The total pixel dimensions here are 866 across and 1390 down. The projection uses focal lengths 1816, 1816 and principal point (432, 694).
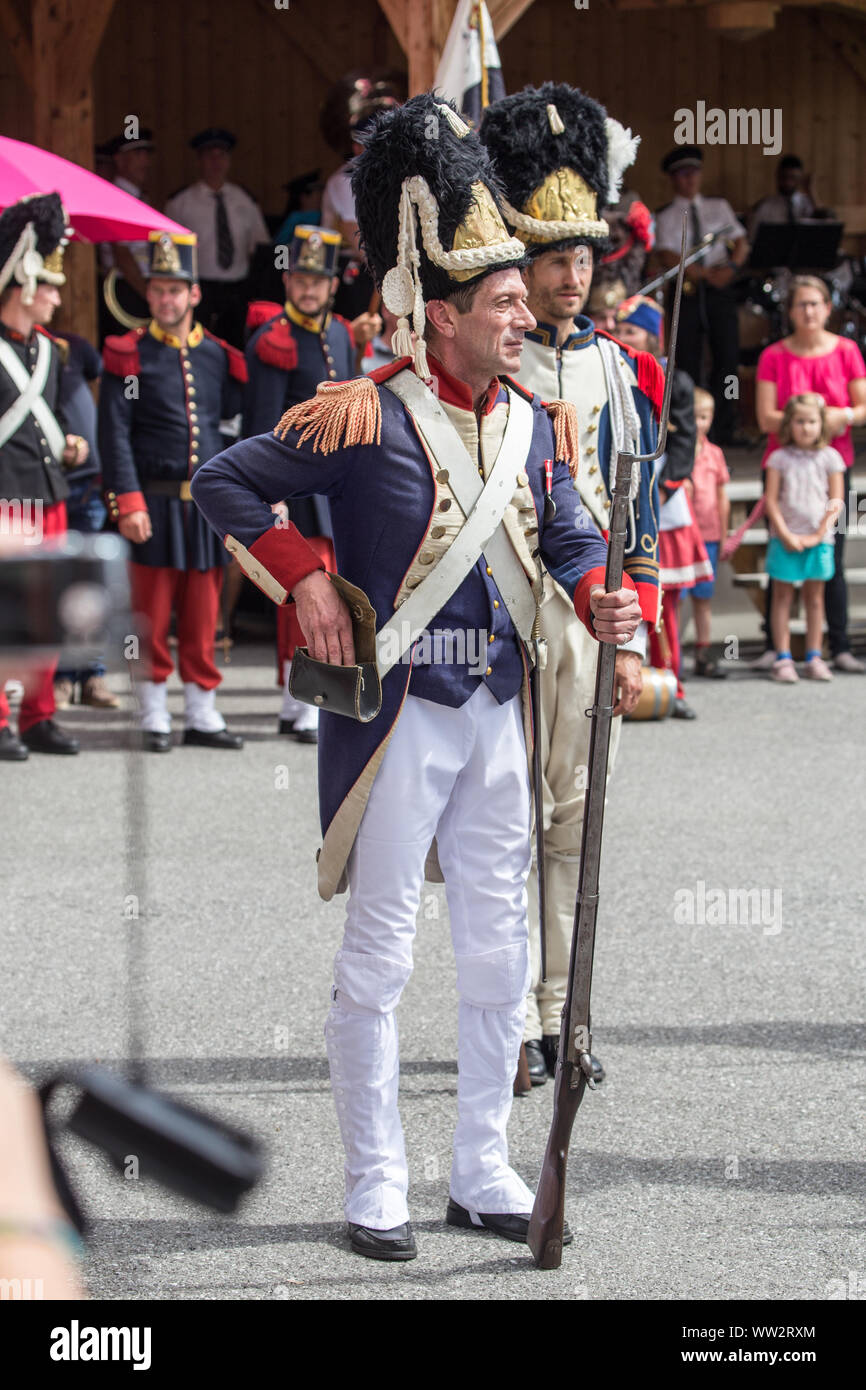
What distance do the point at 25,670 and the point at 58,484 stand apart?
6.61m

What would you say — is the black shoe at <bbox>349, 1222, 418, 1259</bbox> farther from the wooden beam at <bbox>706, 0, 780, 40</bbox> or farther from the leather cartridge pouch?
the wooden beam at <bbox>706, 0, 780, 40</bbox>

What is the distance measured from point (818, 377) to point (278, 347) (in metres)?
3.44

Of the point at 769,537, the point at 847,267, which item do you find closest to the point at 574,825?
the point at 769,537

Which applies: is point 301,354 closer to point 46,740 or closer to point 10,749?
point 46,740

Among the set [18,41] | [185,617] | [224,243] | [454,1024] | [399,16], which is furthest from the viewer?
[224,243]

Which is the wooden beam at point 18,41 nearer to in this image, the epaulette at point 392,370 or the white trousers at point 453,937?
the epaulette at point 392,370

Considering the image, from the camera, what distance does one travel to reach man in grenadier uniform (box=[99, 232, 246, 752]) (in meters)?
7.91

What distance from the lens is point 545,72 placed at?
1712 centimetres

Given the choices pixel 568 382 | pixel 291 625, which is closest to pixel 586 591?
pixel 568 382

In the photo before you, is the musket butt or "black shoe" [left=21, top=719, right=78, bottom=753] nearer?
the musket butt

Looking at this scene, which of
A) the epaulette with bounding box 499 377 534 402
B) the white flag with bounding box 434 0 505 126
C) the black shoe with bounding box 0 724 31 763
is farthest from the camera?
the black shoe with bounding box 0 724 31 763

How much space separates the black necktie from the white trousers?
10500 millimetres

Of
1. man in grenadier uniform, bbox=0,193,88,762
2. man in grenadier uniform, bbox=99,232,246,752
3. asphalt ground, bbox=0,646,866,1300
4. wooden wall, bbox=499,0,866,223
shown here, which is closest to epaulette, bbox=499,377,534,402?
asphalt ground, bbox=0,646,866,1300

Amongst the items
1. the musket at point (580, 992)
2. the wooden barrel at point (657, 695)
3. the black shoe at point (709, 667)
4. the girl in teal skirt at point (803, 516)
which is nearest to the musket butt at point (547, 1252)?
the musket at point (580, 992)
